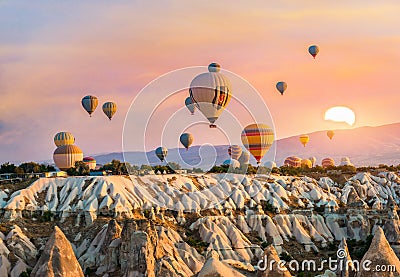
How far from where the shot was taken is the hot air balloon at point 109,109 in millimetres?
110562

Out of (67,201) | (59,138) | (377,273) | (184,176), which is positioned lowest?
(377,273)

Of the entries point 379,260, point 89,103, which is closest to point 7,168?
point 89,103

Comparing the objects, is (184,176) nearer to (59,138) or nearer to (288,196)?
(288,196)

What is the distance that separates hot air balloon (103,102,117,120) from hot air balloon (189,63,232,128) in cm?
2091

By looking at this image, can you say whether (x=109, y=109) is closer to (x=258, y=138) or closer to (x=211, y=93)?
(x=211, y=93)

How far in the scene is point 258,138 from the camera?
113m

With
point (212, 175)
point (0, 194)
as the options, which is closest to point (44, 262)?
point (0, 194)

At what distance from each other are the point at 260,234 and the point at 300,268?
1238 centimetres

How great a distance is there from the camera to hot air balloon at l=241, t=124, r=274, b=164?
370ft

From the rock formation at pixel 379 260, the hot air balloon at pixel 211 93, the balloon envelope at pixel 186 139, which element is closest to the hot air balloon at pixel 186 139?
the balloon envelope at pixel 186 139

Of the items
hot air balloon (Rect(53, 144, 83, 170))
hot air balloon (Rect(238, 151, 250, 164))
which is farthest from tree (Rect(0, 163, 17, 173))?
hot air balloon (Rect(238, 151, 250, 164))

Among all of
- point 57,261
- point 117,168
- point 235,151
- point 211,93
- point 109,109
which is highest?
point 109,109

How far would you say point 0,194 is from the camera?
81125 mm

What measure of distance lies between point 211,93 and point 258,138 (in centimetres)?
2264
